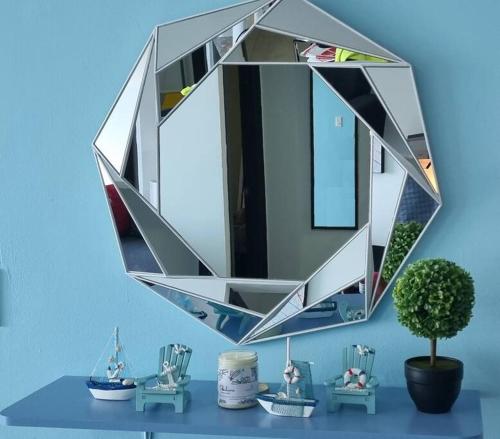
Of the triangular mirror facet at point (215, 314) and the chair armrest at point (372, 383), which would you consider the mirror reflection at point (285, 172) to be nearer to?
the triangular mirror facet at point (215, 314)

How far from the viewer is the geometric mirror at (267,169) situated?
127cm

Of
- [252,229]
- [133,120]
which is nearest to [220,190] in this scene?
[252,229]

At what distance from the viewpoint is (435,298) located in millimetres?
1124

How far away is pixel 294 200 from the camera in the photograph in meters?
1.31

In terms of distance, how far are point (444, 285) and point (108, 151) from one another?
0.58m

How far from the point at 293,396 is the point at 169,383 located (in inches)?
7.2

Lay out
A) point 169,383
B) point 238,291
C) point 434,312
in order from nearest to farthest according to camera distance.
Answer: point 434,312, point 169,383, point 238,291

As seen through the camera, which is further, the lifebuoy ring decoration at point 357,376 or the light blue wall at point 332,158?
the light blue wall at point 332,158

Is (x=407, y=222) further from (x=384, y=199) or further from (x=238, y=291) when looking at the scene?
(x=238, y=291)

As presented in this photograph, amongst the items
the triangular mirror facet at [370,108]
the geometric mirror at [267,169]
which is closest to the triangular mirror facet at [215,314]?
the geometric mirror at [267,169]

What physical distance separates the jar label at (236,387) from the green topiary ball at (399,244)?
261 mm

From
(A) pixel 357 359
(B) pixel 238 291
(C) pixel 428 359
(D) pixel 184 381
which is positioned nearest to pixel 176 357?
(D) pixel 184 381

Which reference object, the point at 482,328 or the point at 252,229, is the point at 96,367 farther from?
the point at 482,328

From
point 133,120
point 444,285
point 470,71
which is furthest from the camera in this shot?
point 133,120
